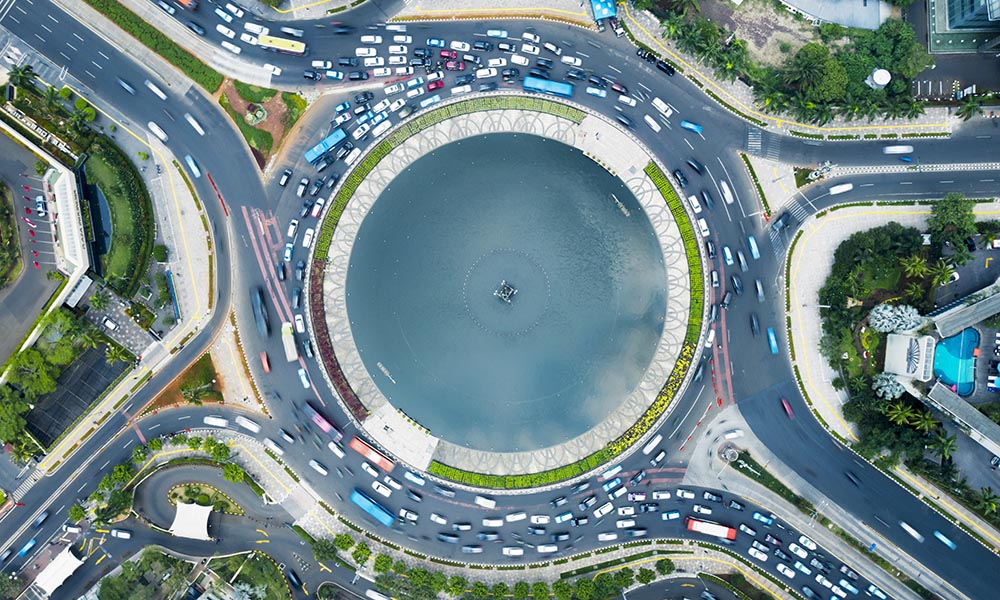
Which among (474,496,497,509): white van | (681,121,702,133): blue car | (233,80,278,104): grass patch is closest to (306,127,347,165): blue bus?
(233,80,278,104): grass patch

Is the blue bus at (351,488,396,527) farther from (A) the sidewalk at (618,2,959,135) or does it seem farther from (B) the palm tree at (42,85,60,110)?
(A) the sidewalk at (618,2,959,135)

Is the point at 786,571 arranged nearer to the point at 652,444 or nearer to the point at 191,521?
the point at 652,444

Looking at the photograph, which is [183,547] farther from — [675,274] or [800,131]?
[800,131]

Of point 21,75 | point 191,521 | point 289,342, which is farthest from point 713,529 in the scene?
point 21,75

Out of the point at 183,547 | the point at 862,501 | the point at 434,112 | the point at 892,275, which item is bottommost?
the point at 183,547

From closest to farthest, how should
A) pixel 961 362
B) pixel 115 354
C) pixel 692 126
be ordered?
pixel 961 362 < pixel 115 354 < pixel 692 126

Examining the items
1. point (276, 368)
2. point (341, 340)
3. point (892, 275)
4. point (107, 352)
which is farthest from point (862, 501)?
point (107, 352)
